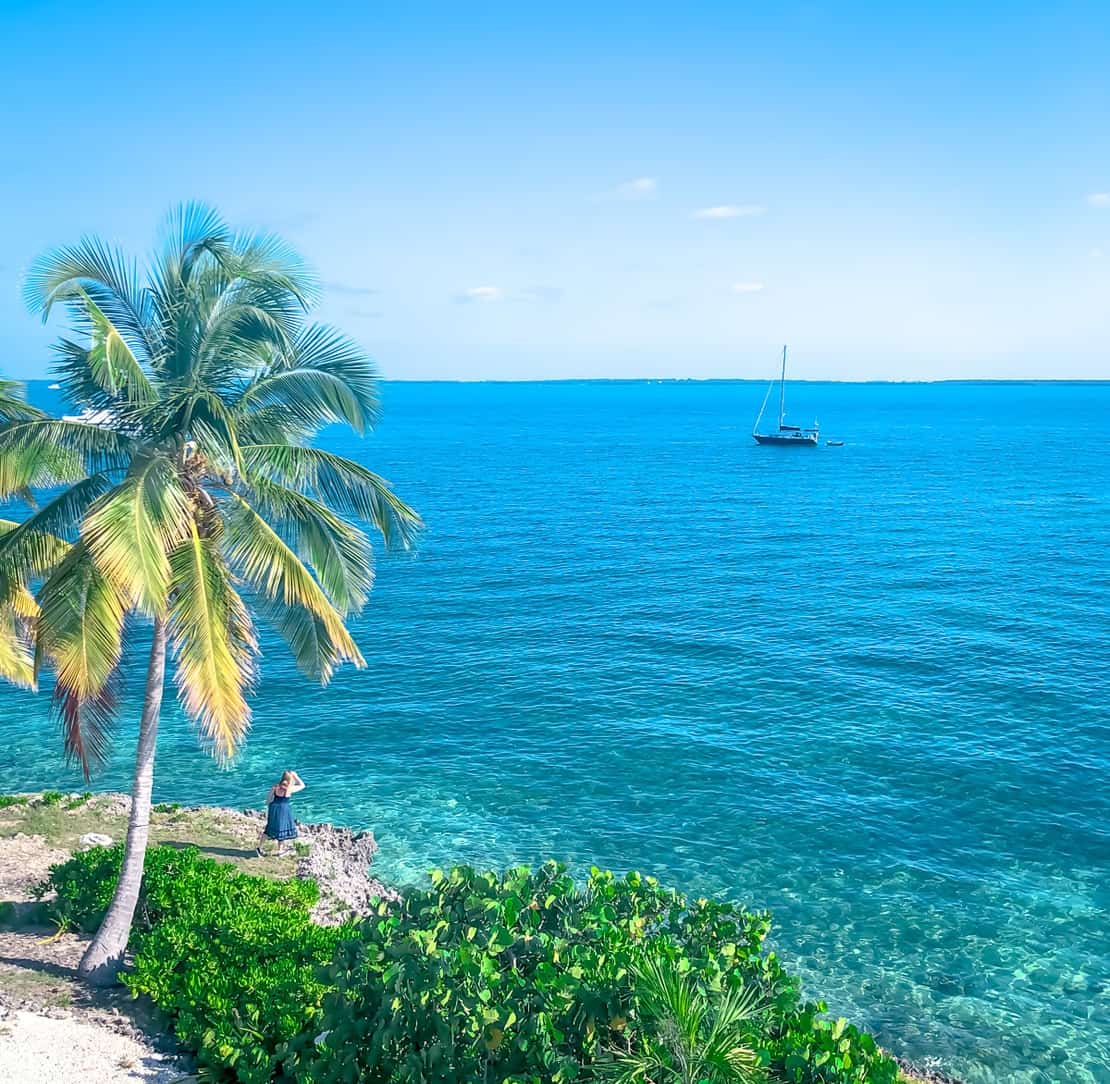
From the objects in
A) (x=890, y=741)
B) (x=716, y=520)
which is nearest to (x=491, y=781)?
(x=890, y=741)

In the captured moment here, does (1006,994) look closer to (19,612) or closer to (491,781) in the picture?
(491,781)

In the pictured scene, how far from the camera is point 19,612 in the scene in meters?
21.8

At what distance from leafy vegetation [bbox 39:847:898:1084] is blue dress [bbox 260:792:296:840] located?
25.0ft

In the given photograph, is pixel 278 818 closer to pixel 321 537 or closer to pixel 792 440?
pixel 321 537

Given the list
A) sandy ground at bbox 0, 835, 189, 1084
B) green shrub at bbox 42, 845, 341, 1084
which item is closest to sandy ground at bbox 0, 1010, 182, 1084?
sandy ground at bbox 0, 835, 189, 1084

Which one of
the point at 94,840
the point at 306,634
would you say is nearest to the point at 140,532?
the point at 306,634

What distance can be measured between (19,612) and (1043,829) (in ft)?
101

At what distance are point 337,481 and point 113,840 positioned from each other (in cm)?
1553

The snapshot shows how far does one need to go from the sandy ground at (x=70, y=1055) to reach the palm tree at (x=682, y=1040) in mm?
8160

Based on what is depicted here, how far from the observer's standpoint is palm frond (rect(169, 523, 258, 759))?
1560 cm

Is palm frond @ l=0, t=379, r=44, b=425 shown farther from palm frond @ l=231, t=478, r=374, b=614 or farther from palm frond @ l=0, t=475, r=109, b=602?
palm frond @ l=231, t=478, r=374, b=614

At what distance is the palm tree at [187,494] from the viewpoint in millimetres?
15438

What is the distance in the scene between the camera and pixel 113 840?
26859 millimetres

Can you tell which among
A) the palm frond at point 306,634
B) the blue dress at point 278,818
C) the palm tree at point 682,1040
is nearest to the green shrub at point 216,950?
the blue dress at point 278,818
